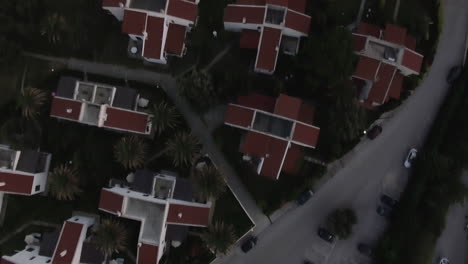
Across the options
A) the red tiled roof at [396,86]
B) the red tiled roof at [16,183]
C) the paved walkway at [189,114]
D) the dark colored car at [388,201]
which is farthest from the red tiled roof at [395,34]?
the red tiled roof at [16,183]

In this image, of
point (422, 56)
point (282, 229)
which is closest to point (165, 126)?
point (282, 229)

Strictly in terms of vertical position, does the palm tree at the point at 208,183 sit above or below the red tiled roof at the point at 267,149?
below

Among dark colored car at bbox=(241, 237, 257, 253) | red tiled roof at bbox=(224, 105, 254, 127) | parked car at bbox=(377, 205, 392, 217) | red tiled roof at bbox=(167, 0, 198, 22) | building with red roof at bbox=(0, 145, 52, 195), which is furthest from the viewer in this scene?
parked car at bbox=(377, 205, 392, 217)

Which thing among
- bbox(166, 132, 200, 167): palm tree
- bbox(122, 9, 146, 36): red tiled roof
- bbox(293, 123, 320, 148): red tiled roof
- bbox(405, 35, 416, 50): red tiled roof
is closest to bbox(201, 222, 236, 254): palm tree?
bbox(166, 132, 200, 167): palm tree

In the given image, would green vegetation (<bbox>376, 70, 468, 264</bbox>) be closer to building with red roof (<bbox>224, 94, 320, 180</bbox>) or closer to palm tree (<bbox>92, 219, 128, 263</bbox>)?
building with red roof (<bbox>224, 94, 320, 180</bbox>)

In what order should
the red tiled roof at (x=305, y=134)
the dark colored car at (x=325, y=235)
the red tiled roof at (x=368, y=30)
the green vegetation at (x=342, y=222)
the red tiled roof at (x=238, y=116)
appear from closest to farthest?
the red tiled roof at (x=305, y=134) < the red tiled roof at (x=238, y=116) < the green vegetation at (x=342, y=222) < the red tiled roof at (x=368, y=30) < the dark colored car at (x=325, y=235)

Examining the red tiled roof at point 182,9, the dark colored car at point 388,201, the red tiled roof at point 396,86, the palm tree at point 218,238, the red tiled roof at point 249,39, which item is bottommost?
the palm tree at point 218,238

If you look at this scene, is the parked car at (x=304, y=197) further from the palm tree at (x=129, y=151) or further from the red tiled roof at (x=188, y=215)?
the palm tree at (x=129, y=151)
